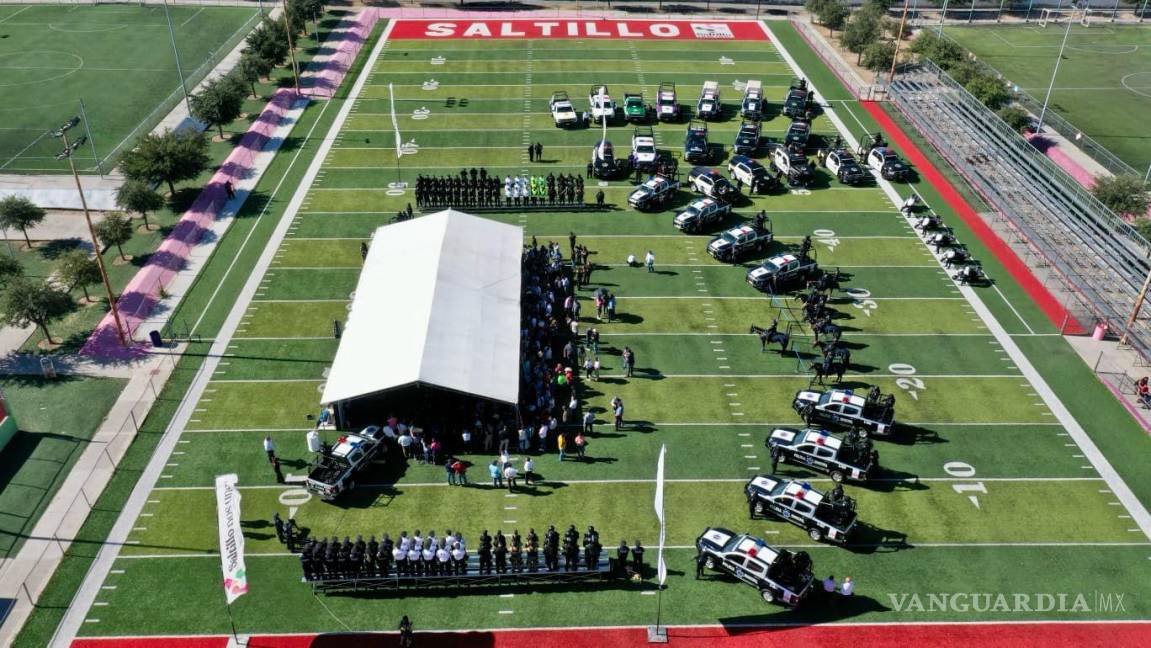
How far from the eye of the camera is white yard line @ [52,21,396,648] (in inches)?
1054

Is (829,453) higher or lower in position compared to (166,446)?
Answer: higher

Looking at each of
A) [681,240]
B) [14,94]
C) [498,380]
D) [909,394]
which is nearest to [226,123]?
[14,94]

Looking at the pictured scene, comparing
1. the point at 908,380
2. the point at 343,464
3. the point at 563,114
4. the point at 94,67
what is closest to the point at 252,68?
the point at 94,67

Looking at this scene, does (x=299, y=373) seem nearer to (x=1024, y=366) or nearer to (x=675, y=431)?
(x=675, y=431)

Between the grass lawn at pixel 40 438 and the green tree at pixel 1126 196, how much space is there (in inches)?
1897

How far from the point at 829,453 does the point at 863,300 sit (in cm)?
1332

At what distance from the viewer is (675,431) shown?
34000 mm

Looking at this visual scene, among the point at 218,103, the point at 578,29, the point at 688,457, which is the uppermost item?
the point at 578,29

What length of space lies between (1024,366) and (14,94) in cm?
6704

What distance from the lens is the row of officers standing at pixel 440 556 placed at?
26812mm

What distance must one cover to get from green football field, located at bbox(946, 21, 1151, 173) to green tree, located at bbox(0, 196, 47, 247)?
63105 millimetres

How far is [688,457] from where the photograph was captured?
1288 inches

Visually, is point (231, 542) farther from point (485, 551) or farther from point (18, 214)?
point (18, 214)

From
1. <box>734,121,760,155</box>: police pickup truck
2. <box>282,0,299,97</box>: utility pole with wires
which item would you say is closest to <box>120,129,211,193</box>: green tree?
<box>282,0,299,97</box>: utility pole with wires
